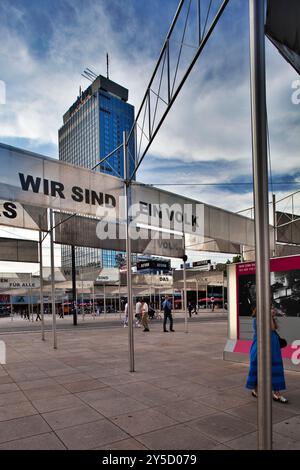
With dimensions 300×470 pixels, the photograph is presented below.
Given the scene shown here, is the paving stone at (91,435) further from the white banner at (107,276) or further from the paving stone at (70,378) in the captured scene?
the white banner at (107,276)

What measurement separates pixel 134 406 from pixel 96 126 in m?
11.3

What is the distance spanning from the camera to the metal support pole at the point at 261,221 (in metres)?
3.01

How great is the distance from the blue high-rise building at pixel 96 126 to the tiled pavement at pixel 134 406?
7090mm

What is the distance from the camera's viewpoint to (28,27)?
27.4 ft

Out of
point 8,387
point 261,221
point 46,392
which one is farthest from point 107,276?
point 261,221

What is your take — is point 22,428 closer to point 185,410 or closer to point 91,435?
point 91,435

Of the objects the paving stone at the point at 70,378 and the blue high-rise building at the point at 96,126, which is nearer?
the paving stone at the point at 70,378

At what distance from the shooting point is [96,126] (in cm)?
1448

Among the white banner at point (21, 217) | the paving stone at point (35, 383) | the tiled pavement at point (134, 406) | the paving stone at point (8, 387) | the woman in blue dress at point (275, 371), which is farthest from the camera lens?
the white banner at point (21, 217)

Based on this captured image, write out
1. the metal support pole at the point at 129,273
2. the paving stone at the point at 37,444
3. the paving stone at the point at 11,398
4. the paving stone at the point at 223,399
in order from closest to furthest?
the paving stone at the point at 37,444 → the paving stone at the point at 223,399 → the paving stone at the point at 11,398 → the metal support pole at the point at 129,273

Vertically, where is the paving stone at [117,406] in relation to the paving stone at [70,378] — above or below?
above

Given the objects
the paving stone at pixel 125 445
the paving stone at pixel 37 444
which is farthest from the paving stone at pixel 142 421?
the paving stone at pixel 37 444
